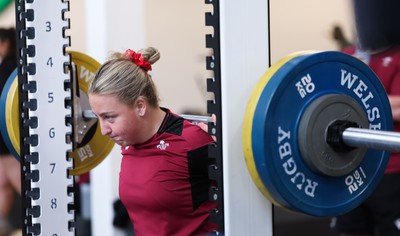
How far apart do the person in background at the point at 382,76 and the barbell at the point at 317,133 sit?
1.15m

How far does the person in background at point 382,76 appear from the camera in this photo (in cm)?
309

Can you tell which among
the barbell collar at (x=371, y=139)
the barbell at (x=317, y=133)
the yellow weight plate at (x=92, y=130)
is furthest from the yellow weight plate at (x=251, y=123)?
the yellow weight plate at (x=92, y=130)

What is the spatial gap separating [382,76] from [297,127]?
1390mm

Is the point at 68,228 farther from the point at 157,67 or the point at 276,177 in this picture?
the point at 157,67

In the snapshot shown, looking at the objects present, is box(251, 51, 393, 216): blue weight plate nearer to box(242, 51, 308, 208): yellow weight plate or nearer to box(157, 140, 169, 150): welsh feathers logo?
box(242, 51, 308, 208): yellow weight plate

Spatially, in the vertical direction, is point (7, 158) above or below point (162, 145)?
below

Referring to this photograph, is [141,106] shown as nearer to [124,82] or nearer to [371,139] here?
[124,82]

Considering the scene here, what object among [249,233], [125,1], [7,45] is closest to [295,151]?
[249,233]

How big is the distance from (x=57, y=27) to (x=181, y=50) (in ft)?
10.4

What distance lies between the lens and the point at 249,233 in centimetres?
185

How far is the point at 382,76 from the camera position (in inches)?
122

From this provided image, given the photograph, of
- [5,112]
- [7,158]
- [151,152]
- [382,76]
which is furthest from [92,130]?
[7,158]

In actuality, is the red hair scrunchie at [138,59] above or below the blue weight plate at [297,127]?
above

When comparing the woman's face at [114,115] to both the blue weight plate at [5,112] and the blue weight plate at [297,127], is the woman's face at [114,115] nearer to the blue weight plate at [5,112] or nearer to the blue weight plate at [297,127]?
the blue weight plate at [297,127]
